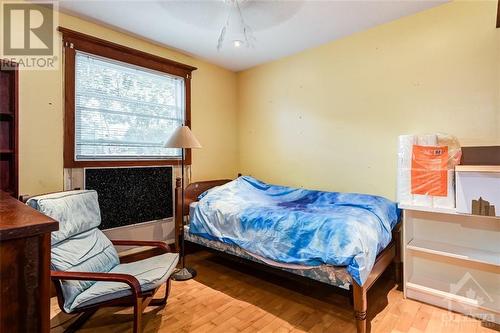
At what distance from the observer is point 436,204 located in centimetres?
225

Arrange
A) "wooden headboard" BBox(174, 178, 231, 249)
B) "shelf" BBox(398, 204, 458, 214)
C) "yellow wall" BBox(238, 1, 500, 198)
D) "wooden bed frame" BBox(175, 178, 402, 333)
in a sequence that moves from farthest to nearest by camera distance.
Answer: "wooden headboard" BBox(174, 178, 231, 249) → "yellow wall" BBox(238, 1, 500, 198) → "shelf" BBox(398, 204, 458, 214) → "wooden bed frame" BBox(175, 178, 402, 333)

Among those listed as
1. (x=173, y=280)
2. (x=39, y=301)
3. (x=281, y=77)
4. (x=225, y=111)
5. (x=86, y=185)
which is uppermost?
(x=281, y=77)

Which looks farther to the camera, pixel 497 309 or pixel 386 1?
pixel 386 1

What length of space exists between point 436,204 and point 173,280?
2550 mm

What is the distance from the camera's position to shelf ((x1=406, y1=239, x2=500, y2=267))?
2.08 metres

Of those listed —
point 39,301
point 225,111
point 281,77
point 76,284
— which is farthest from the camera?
point 225,111

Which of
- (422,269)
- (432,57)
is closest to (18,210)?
(422,269)

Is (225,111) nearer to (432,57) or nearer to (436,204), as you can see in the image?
(432,57)

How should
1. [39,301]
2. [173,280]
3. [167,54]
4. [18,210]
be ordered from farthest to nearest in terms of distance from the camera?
[167,54]
[173,280]
[18,210]
[39,301]

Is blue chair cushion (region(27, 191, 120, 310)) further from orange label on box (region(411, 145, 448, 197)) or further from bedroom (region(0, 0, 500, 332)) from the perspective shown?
orange label on box (region(411, 145, 448, 197))

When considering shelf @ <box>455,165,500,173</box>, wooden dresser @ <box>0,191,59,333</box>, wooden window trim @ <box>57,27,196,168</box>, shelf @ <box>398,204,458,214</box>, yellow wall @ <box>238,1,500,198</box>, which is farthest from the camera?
wooden window trim @ <box>57,27,196,168</box>

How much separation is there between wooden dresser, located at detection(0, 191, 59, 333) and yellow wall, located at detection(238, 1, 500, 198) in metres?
2.95

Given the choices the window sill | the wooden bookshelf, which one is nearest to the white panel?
the window sill

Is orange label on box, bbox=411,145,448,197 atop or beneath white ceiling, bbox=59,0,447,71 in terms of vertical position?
beneath
